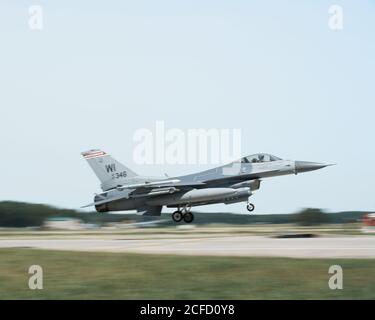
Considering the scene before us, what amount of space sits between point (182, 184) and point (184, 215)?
5.35 ft

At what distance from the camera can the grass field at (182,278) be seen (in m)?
13.2

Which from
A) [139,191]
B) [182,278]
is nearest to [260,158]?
[139,191]

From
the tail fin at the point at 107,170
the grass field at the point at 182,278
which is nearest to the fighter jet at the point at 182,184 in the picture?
the tail fin at the point at 107,170

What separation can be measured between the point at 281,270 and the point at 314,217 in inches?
1791

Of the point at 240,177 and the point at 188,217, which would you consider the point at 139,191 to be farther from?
the point at 240,177

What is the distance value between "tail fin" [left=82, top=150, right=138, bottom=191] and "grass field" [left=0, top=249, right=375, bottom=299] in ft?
42.6

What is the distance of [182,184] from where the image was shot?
3225 centimetres

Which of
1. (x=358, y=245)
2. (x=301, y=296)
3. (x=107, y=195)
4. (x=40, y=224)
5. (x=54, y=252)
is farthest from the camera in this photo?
(x=40, y=224)

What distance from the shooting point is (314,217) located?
60000 mm

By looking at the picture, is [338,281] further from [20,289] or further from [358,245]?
[358,245]

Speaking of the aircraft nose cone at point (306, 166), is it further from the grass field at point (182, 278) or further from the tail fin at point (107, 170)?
the grass field at point (182, 278)

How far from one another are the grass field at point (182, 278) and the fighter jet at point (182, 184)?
11.8 meters

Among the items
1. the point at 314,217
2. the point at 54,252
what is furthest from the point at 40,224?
the point at 54,252

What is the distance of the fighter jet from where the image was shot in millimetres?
30266
